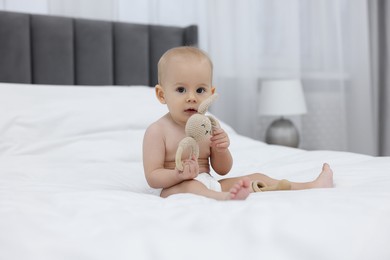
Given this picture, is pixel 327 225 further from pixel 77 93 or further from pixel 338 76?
pixel 338 76

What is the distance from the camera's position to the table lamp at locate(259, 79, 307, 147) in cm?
265

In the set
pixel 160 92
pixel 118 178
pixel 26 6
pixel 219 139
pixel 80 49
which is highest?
pixel 26 6

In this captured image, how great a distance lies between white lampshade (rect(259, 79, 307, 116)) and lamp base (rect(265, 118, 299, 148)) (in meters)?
0.09

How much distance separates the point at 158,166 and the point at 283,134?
1.74 m

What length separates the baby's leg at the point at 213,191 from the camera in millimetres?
771

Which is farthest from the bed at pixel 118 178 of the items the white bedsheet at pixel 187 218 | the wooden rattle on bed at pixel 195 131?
the wooden rattle on bed at pixel 195 131

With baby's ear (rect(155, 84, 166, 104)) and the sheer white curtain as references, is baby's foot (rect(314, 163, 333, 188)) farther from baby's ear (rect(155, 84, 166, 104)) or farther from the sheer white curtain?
the sheer white curtain

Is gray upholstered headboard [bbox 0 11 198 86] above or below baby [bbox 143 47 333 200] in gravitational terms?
above

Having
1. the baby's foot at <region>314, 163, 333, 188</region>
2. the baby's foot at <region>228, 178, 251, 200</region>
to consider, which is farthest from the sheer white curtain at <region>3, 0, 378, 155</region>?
the baby's foot at <region>228, 178, 251, 200</region>

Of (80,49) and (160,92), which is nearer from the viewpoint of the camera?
(160,92)

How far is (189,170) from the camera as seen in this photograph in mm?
940

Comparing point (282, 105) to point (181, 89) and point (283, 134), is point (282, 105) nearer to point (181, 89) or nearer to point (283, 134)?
point (283, 134)

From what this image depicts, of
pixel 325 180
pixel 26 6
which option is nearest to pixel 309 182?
pixel 325 180

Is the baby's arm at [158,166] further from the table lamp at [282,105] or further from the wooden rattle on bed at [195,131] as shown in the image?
the table lamp at [282,105]
